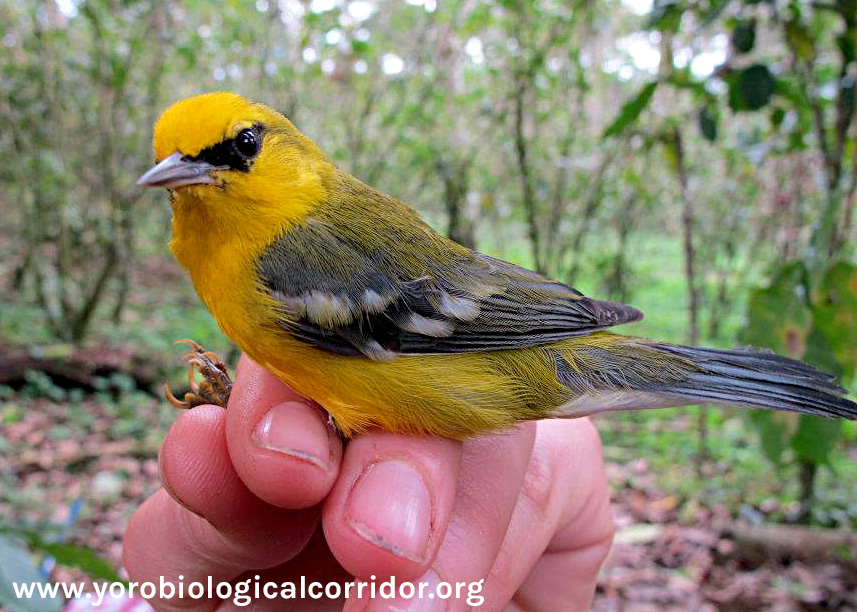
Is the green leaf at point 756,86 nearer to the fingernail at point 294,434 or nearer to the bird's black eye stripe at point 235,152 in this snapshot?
the bird's black eye stripe at point 235,152

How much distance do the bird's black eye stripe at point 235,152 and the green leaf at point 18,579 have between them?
36.7 inches

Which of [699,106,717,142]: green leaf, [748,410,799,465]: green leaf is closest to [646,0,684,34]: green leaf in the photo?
[699,106,717,142]: green leaf

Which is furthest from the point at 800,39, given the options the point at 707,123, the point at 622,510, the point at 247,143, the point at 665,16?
the point at 622,510

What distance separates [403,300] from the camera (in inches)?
61.9

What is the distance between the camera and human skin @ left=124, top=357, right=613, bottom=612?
4.20 feet

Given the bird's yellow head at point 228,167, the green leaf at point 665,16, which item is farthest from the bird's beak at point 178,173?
the green leaf at point 665,16

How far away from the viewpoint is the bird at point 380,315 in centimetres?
142

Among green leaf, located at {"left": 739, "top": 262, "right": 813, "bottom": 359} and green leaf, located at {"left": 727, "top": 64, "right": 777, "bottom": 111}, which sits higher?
green leaf, located at {"left": 727, "top": 64, "right": 777, "bottom": 111}

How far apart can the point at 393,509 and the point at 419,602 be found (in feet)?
0.57

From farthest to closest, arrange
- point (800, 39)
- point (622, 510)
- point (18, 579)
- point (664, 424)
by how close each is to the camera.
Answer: point (664, 424) → point (622, 510) → point (800, 39) → point (18, 579)

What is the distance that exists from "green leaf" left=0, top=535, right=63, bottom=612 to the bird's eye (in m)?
0.98

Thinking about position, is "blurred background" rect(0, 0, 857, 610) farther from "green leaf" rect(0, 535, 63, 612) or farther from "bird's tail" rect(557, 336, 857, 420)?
"bird's tail" rect(557, 336, 857, 420)

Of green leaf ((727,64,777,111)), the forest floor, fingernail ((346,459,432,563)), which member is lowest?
the forest floor

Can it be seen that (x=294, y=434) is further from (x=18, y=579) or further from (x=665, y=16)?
(x=665, y=16)
